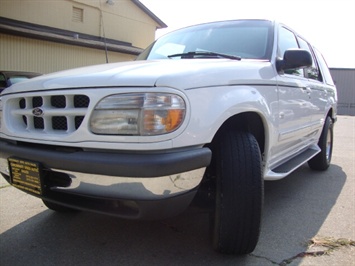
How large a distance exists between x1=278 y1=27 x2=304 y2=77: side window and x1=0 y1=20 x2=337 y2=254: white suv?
0.40 metres

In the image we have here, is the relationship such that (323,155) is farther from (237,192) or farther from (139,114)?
(139,114)

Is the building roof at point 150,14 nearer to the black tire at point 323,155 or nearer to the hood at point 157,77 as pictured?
the black tire at point 323,155

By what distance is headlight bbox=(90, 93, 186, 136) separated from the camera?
180 centimetres

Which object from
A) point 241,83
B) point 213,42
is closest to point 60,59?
point 213,42

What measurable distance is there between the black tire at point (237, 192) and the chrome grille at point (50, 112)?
0.86 metres

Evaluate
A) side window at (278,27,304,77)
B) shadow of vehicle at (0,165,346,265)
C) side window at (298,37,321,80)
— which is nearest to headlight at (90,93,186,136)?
shadow of vehicle at (0,165,346,265)

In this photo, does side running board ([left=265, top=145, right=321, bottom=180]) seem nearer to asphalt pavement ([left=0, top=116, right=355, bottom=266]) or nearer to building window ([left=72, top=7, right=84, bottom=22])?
asphalt pavement ([left=0, top=116, right=355, bottom=266])

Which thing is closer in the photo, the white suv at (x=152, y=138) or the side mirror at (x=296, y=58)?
the white suv at (x=152, y=138)

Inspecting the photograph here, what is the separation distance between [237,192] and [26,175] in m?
1.26

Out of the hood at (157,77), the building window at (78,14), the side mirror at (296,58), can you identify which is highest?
the building window at (78,14)

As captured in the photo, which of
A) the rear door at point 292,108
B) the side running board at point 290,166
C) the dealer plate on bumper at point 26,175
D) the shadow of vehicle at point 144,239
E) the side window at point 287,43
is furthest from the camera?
the side window at point 287,43

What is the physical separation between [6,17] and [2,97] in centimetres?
1336

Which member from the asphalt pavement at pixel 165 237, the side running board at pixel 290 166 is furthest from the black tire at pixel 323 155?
the asphalt pavement at pixel 165 237

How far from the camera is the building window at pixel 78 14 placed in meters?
16.6
